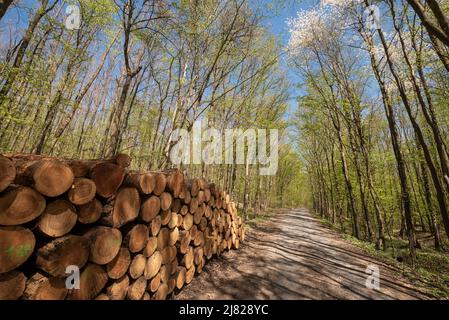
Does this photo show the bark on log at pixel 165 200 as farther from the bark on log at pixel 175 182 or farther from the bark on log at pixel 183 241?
the bark on log at pixel 183 241

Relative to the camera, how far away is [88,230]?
7.54 feet

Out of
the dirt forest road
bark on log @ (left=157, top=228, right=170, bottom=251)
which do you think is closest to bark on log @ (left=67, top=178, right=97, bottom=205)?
bark on log @ (left=157, top=228, right=170, bottom=251)

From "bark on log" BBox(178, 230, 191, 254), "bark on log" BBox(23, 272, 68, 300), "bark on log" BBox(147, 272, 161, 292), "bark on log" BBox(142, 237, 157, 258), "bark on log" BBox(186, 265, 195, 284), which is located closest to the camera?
"bark on log" BBox(23, 272, 68, 300)

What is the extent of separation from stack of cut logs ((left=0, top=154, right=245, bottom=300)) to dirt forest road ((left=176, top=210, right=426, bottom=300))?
37.4 inches

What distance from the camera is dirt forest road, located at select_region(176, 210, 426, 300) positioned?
13.7 ft

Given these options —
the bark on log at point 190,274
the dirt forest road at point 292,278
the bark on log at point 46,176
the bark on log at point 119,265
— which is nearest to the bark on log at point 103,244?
the bark on log at point 119,265

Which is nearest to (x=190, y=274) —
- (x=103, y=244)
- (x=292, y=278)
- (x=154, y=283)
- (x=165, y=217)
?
(x=154, y=283)

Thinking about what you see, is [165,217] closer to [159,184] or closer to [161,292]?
[159,184]

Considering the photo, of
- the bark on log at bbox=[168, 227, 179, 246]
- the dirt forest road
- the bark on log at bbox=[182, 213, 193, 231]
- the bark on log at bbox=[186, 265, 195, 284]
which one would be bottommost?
the dirt forest road

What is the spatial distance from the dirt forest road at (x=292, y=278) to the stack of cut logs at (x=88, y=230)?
3.11 ft

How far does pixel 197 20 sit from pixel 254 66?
5.85 meters

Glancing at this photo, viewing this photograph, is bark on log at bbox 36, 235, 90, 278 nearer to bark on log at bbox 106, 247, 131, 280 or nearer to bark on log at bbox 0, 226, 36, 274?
bark on log at bbox 0, 226, 36, 274

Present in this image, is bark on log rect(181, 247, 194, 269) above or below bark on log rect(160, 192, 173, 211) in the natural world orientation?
below

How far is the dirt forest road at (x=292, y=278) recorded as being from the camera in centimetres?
417
